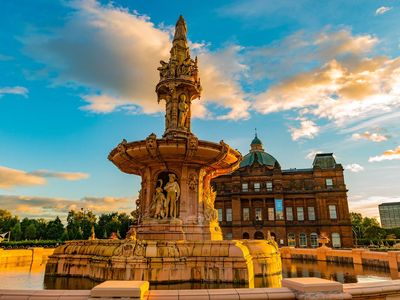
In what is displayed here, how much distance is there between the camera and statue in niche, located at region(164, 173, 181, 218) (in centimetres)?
1435

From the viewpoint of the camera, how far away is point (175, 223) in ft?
45.6

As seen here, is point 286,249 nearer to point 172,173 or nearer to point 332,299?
point 172,173

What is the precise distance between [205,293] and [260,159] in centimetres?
6522

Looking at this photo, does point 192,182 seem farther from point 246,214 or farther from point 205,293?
point 246,214

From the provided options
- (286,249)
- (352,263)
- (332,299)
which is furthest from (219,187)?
(332,299)

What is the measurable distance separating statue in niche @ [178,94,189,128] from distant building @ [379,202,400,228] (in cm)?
20235

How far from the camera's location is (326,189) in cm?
6147

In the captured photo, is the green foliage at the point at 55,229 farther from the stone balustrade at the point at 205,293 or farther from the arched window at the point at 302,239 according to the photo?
the stone balustrade at the point at 205,293

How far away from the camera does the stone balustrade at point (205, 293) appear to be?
512 cm

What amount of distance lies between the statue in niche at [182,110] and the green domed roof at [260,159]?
5070cm

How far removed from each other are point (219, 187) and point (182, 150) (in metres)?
53.7

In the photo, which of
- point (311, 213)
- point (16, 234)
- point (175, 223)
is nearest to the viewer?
point (175, 223)

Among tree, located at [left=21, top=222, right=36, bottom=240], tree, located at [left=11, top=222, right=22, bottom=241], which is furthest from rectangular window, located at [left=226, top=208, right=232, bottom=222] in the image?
tree, located at [left=11, top=222, right=22, bottom=241]

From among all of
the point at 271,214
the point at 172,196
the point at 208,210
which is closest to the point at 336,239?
the point at 271,214
